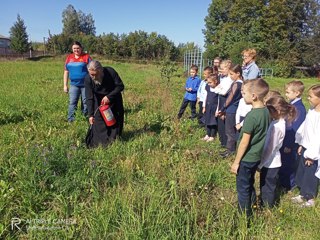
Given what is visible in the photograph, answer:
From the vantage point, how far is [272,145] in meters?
3.07

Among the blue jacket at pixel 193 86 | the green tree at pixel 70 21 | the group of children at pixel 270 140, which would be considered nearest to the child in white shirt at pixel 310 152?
the group of children at pixel 270 140

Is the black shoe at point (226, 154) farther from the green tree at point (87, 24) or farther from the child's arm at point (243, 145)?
the green tree at point (87, 24)

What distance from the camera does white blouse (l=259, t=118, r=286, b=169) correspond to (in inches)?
121

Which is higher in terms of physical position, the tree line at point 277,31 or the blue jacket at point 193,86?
the tree line at point 277,31

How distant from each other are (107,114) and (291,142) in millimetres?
2688

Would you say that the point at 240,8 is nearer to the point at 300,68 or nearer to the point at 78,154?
the point at 300,68

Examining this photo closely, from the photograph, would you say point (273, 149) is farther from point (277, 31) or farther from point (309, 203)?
point (277, 31)

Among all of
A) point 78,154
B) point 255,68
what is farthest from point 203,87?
point 78,154

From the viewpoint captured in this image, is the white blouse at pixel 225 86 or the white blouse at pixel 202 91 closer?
the white blouse at pixel 225 86

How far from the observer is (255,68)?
4.99m

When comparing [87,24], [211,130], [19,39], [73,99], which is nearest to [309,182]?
[211,130]

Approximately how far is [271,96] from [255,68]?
6.10 feet

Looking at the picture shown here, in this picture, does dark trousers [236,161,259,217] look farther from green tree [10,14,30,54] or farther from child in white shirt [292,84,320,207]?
green tree [10,14,30,54]

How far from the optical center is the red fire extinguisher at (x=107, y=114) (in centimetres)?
449
